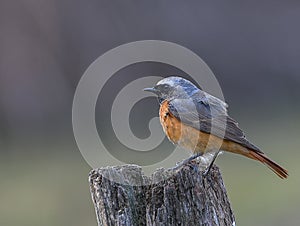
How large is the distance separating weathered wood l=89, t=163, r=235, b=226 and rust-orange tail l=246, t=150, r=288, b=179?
1.36 metres

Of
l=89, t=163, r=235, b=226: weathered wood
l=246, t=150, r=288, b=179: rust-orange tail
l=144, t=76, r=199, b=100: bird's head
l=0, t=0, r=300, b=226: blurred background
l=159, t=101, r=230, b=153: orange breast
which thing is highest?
l=0, t=0, r=300, b=226: blurred background

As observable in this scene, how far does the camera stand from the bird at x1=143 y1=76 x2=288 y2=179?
722 centimetres

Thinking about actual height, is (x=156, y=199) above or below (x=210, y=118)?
below

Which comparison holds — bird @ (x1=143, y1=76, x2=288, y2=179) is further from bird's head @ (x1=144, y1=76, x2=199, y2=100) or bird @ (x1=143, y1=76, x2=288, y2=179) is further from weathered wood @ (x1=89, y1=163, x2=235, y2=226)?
weathered wood @ (x1=89, y1=163, x2=235, y2=226)

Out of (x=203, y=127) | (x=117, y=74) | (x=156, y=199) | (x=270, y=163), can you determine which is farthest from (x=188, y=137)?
(x=117, y=74)

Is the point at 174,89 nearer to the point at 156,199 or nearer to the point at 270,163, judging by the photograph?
the point at 270,163

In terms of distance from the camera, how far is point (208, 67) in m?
16.7

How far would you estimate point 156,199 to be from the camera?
5586mm

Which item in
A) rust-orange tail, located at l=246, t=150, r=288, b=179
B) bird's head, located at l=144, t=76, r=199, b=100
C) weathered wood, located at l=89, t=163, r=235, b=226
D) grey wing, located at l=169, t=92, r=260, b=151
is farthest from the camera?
bird's head, located at l=144, t=76, r=199, b=100

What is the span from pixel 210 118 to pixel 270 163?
542 mm

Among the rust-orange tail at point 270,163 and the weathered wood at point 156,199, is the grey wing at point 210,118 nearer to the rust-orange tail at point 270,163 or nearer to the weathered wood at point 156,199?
the rust-orange tail at point 270,163

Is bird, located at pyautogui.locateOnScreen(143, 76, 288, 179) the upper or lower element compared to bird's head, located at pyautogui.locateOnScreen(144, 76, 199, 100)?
lower

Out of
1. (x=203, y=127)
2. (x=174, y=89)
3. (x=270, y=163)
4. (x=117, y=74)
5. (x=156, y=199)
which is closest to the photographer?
(x=156, y=199)

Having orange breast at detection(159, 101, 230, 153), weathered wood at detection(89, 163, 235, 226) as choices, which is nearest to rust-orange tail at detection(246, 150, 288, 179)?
orange breast at detection(159, 101, 230, 153)
